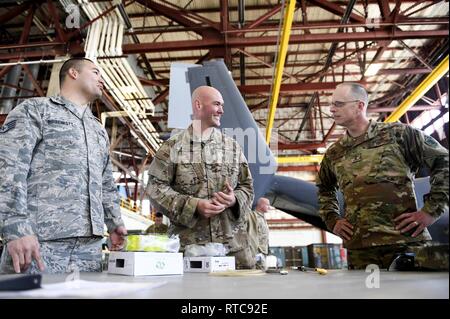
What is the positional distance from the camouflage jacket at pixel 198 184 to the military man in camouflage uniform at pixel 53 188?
13.6 inches

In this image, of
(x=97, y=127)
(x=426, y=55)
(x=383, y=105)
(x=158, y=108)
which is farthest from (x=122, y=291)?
(x=383, y=105)

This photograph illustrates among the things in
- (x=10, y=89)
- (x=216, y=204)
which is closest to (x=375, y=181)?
(x=216, y=204)

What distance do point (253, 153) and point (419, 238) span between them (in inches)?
84.4

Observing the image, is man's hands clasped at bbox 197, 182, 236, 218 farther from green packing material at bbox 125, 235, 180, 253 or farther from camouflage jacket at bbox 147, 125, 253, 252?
green packing material at bbox 125, 235, 180, 253

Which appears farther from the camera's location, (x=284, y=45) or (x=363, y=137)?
(x=284, y=45)

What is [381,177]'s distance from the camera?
2160 mm

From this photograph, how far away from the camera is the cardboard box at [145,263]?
131cm

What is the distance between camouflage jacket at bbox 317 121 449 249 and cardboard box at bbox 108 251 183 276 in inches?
49.8

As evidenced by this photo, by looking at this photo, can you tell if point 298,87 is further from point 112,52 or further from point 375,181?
point 375,181

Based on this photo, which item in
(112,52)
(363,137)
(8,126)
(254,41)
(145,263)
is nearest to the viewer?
(145,263)

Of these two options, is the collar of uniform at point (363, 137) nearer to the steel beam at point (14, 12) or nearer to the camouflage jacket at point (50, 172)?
the camouflage jacket at point (50, 172)

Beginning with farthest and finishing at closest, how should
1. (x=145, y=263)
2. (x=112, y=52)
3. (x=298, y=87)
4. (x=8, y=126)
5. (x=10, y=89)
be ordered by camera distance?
(x=298, y=87), (x=10, y=89), (x=112, y=52), (x=8, y=126), (x=145, y=263)

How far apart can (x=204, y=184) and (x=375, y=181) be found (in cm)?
104

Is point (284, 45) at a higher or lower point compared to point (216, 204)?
higher
